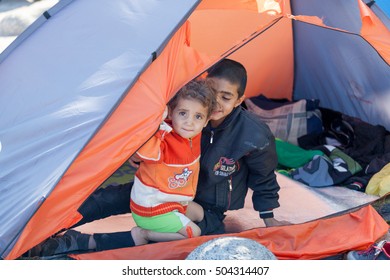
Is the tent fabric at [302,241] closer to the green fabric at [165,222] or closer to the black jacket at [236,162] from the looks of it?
the green fabric at [165,222]

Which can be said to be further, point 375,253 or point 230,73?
point 230,73

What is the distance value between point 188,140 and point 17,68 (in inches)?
26.8

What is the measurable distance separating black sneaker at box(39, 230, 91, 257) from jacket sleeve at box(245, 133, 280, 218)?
69 centimetres

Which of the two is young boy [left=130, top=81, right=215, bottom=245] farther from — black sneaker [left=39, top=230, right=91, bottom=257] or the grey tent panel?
the grey tent panel

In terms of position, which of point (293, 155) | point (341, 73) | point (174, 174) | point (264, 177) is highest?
point (174, 174)

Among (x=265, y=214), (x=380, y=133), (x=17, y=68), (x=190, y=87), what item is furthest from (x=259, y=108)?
(x=17, y=68)

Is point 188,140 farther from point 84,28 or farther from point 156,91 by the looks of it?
point 84,28

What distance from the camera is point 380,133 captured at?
10.5 ft

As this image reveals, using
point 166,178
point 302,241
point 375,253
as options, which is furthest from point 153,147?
point 375,253

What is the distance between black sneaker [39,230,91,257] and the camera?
2174 millimetres

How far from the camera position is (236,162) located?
241 cm

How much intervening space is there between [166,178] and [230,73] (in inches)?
18.8

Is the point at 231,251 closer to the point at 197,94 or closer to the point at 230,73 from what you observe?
the point at 197,94

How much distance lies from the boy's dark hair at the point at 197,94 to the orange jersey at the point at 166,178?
13cm
